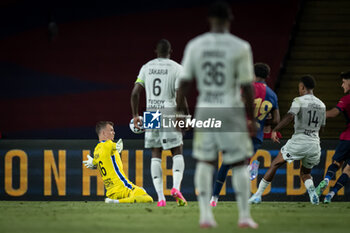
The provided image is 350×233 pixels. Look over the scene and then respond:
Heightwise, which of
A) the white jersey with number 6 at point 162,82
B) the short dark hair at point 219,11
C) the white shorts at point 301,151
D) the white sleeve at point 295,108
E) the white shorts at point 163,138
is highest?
the short dark hair at point 219,11

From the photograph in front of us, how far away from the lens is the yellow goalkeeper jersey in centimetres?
888

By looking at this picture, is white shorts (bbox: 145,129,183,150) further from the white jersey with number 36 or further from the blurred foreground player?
the white jersey with number 36

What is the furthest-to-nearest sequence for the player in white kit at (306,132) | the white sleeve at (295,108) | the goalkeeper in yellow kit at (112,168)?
1. the goalkeeper in yellow kit at (112,168)
2. the player in white kit at (306,132)
3. the white sleeve at (295,108)

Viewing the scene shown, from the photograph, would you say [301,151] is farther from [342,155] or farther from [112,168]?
[112,168]

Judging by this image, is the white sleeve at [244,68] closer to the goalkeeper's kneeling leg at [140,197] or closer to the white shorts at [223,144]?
the white shorts at [223,144]

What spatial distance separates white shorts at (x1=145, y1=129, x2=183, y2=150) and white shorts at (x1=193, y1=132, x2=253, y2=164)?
2.53m

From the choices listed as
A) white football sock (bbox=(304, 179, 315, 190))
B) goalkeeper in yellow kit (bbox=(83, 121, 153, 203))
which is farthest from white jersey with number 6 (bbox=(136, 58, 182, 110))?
white football sock (bbox=(304, 179, 315, 190))

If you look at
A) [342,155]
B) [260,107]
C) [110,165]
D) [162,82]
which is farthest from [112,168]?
[342,155]

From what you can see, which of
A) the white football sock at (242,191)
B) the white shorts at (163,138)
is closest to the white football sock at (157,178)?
the white shorts at (163,138)

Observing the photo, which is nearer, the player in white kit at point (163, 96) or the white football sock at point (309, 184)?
the player in white kit at point (163, 96)

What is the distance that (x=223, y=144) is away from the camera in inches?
208

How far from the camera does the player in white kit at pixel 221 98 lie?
5.21 meters

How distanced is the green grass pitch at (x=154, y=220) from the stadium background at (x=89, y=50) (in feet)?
19.8

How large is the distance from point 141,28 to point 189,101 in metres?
2.08
